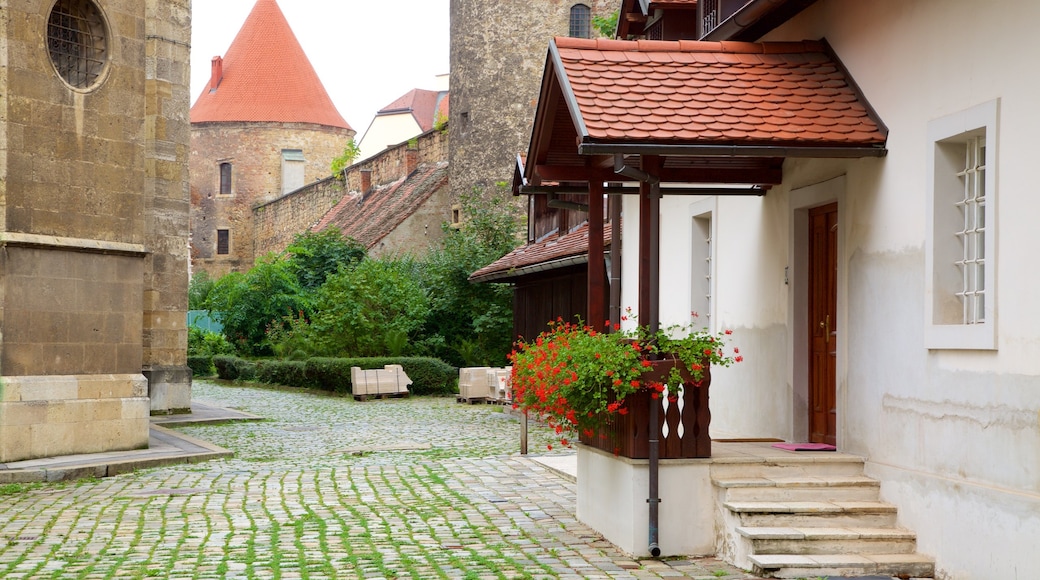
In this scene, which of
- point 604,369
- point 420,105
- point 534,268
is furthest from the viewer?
point 420,105

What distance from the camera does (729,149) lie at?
336 inches

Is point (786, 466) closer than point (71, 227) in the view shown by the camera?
Yes

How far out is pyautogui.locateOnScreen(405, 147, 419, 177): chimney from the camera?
157 feet

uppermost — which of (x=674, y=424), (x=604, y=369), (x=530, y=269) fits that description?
(x=530, y=269)

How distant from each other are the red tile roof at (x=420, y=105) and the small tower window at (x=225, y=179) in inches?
937

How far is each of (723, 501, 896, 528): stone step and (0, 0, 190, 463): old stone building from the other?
857 centimetres

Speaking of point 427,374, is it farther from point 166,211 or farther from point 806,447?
point 806,447

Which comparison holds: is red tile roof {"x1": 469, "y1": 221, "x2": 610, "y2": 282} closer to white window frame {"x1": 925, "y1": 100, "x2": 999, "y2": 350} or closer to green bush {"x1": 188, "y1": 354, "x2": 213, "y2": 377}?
white window frame {"x1": 925, "y1": 100, "x2": 999, "y2": 350}

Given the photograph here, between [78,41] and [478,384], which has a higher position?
[78,41]

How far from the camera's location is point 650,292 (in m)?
8.80

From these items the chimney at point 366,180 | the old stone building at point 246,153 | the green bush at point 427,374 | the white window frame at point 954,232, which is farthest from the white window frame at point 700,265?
the old stone building at point 246,153

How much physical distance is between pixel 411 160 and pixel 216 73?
84.3 ft

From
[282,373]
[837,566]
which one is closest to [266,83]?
[282,373]

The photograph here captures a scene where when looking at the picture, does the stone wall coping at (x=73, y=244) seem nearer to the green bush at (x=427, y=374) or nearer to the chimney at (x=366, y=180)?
the green bush at (x=427, y=374)
